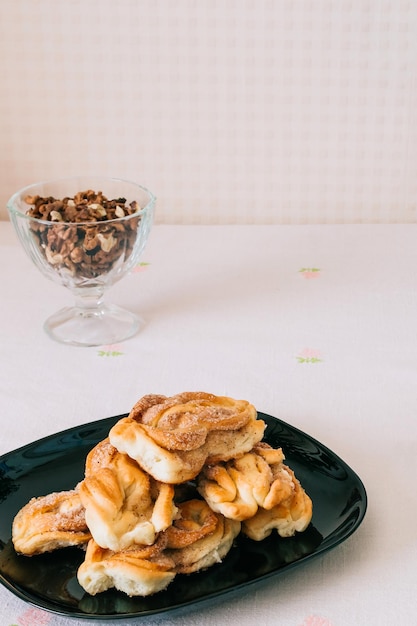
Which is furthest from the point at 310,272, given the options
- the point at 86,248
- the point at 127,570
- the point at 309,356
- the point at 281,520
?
the point at 127,570

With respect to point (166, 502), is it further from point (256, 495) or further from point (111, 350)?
point (111, 350)

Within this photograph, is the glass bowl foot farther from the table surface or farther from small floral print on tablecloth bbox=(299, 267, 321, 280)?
small floral print on tablecloth bbox=(299, 267, 321, 280)

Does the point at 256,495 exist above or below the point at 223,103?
below

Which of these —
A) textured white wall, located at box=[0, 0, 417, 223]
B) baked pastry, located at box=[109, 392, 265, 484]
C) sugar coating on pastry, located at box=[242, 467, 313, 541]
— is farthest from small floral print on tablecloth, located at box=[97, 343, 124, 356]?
textured white wall, located at box=[0, 0, 417, 223]

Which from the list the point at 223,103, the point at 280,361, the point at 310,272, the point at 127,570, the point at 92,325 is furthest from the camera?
the point at 223,103

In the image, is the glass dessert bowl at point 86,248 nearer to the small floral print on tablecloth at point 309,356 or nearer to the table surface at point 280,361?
the table surface at point 280,361

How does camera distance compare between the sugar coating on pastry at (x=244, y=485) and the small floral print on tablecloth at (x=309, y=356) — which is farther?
the small floral print on tablecloth at (x=309, y=356)

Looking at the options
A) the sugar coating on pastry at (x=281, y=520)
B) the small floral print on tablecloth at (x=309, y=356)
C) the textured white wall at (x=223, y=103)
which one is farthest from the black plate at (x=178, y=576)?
the textured white wall at (x=223, y=103)
